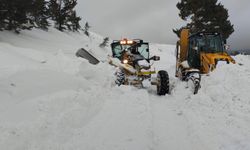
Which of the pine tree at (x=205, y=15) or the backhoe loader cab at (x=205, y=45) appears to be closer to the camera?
the backhoe loader cab at (x=205, y=45)

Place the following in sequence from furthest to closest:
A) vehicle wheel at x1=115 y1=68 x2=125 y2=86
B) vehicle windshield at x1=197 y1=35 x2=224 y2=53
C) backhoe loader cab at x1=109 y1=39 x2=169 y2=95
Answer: vehicle wheel at x1=115 y1=68 x2=125 y2=86, vehicle windshield at x1=197 y1=35 x2=224 y2=53, backhoe loader cab at x1=109 y1=39 x2=169 y2=95

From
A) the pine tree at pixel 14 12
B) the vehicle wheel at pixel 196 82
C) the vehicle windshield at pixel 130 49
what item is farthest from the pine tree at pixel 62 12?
the vehicle wheel at pixel 196 82

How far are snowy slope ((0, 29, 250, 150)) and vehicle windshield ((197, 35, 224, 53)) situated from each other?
2.79 meters

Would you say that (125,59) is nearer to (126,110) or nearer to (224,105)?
(126,110)

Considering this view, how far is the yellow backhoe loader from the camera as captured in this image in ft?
41.7

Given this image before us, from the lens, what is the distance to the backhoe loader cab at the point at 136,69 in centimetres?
1302

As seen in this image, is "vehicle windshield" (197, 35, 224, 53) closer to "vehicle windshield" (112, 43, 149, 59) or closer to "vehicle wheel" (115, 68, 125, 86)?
"vehicle windshield" (112, 43, 149, 59)

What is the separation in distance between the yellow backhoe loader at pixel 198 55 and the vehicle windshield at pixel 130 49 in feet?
6.17

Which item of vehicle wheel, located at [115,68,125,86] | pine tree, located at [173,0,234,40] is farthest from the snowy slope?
pine tree, located at [173,0,234,40]

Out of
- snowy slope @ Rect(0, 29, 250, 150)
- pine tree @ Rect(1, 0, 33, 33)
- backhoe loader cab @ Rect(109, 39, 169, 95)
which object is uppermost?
pine tree @ Rect(1, 0, 33, 33)

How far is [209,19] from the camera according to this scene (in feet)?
107

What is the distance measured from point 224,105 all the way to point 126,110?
2.81 m

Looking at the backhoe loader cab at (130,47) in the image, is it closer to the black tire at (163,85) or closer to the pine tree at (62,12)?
the black tire at (163,85)

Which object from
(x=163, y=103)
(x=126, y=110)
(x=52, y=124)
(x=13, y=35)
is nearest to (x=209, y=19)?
(x=13, y=35)
